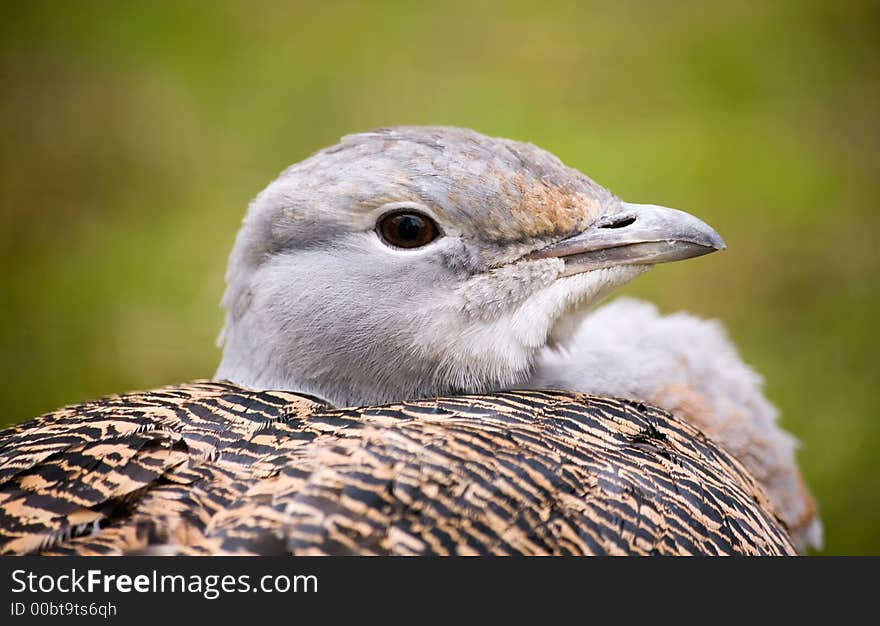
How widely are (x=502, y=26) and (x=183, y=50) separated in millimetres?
2723

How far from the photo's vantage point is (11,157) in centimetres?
719

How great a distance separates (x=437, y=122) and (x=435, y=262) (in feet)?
15.3

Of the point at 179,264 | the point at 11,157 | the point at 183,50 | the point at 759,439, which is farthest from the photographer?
the point at 183,50

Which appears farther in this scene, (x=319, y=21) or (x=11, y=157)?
(x=319, y=21)

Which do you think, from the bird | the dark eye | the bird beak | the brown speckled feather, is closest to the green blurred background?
the bird

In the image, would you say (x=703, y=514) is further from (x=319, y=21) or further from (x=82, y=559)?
(x=319, y=21)

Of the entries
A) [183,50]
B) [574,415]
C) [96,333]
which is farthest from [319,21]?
[574,415]

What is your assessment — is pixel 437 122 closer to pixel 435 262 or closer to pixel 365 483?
pixel 435 262

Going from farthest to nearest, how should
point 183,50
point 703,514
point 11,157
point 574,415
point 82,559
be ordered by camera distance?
1. point 183,50
2. point 11,157
3. point 574,415
4. point 703,514
5. point 82,559

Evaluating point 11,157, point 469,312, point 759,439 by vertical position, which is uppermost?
point 11,157

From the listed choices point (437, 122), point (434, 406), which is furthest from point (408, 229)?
point (437, 122)

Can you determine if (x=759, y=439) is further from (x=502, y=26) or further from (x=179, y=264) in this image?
(x=502, y=26)

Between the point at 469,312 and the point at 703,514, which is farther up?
the point at 469,312

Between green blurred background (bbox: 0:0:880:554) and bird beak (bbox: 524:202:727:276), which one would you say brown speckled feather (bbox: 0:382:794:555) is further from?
green blurred background (bbox: 0:0:880:554)
